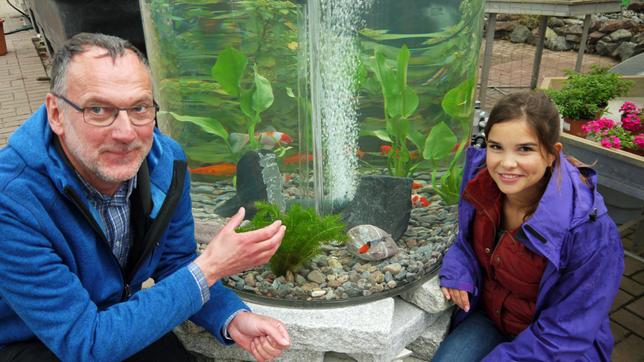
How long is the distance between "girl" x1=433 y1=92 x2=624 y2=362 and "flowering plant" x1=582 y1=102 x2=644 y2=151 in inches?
17.3

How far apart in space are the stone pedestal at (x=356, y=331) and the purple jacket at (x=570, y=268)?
1.19 feet

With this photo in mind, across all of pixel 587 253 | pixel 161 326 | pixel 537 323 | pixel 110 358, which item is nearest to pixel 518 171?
pixel 587 253

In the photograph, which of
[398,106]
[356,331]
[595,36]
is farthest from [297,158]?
[595,36]

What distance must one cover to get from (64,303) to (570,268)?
136cm

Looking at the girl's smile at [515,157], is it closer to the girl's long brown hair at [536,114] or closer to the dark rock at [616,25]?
the girl's long brown hair at [536,114]

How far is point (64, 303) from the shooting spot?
1.27m

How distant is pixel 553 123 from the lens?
63.6 inches

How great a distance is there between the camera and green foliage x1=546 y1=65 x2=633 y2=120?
2.31 metres

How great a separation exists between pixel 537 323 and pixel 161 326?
109cm

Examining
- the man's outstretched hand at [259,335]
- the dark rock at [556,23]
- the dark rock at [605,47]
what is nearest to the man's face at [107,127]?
the man's outstretched hand at [259,335]

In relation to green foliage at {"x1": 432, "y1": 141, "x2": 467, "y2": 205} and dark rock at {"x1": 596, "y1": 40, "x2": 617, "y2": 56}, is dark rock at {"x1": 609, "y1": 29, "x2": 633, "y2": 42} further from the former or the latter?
green foliage at {"x1": 432, "y1": 141, "x2": 467, "y2": 205}

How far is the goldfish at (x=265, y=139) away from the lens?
215cm

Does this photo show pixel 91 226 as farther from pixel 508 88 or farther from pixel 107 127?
pixel 508 88

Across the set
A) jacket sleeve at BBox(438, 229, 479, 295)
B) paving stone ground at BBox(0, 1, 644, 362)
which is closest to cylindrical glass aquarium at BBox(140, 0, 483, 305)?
jacket sleeve at BBox(438, 229, 479, 295)
